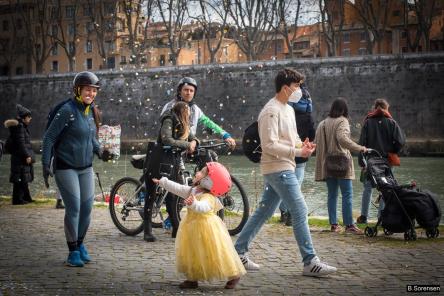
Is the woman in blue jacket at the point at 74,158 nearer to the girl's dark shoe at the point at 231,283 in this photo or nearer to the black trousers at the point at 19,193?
the girl's dark shoe at the point at 231,283

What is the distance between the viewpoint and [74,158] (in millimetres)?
7223

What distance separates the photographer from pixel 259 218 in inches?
274

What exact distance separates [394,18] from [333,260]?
63.8m

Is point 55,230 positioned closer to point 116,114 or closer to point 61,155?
point 61,155

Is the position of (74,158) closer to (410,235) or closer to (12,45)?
(410,235)

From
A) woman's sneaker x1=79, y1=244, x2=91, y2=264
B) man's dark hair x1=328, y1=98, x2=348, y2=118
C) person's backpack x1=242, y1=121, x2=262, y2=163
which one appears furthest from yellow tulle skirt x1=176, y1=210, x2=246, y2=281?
man's dark hair x1=328, y1=98, x2=348, y2=118

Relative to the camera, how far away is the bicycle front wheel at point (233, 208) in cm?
880

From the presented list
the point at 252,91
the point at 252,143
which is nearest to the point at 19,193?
the point at 252,143

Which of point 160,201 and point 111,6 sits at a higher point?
point 111,6

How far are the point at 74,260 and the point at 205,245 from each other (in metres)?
1.62

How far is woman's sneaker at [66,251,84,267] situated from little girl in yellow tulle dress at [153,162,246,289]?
4.38ft

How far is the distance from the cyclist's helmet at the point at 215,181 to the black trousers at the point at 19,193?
7.18 metres

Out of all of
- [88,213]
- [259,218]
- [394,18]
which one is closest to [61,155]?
[88,213]

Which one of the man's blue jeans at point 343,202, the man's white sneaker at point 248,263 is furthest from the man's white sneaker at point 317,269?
the man's blue jeans at point 343,202
